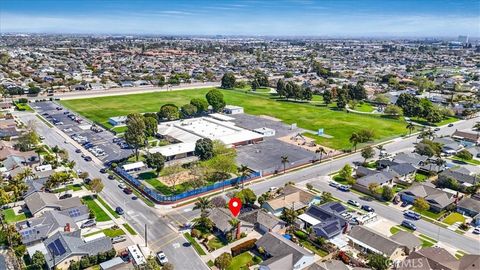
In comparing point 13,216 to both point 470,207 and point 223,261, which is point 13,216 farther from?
point 470,207

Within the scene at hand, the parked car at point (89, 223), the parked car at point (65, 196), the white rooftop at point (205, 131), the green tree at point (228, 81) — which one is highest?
the green tree at point (228, 81)

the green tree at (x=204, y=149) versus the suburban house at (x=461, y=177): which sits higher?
the green tree at (x=204, y=149)

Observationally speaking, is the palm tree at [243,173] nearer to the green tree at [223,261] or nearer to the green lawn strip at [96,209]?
the green lawn strip at [96,209]

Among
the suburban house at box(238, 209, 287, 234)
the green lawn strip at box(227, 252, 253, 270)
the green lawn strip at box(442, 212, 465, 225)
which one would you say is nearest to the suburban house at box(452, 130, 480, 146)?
the green lawn strip at box(442, 212, 465, 225)

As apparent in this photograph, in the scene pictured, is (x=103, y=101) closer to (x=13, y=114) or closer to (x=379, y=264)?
(x=13, y=114)

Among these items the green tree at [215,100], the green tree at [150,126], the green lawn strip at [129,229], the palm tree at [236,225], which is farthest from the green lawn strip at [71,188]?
the green tree at [215,100]

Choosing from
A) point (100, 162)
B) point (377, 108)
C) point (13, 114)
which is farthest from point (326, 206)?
point (13, 114)
